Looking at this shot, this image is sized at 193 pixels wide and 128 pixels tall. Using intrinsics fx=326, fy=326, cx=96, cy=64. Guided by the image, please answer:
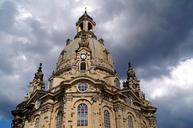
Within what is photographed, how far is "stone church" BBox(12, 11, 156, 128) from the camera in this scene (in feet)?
183

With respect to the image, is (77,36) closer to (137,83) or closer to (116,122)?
(137,83)

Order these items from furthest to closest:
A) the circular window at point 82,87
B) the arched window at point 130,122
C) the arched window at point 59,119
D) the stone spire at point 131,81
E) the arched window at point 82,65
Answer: the stone spire at point 131,81, the arched window at point 82,65, the arched window at point 130,122, the circular window at point 82,87, the arched window at point 59,119

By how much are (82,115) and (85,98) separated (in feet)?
10.3

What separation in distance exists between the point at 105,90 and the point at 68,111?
27.6 ft

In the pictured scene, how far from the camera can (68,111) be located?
54969 mm

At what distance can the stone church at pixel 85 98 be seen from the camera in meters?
55.7

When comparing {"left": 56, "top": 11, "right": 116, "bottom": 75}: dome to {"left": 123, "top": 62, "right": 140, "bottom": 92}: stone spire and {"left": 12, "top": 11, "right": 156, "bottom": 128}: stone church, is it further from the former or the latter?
{"left": 123, "top": 62, "right": 140, "bottom": 92}: stone spire

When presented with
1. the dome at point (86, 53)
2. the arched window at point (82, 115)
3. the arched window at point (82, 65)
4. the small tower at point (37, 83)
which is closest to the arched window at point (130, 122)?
the arched window at point (82, 115)

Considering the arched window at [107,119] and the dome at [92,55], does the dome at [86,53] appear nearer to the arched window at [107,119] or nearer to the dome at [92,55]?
the dome at [92,55]

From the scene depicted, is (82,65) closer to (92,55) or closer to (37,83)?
(92,55)

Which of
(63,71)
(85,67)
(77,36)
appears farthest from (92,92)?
(77,36)

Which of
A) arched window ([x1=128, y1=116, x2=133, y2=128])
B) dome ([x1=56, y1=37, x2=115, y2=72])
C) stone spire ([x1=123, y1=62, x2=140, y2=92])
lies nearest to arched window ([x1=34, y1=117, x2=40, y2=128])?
dome ([x1=56, y1=37, x2=115, y2=72])

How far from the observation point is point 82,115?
181ft

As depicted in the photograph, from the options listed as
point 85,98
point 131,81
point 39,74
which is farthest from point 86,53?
point 39,74
